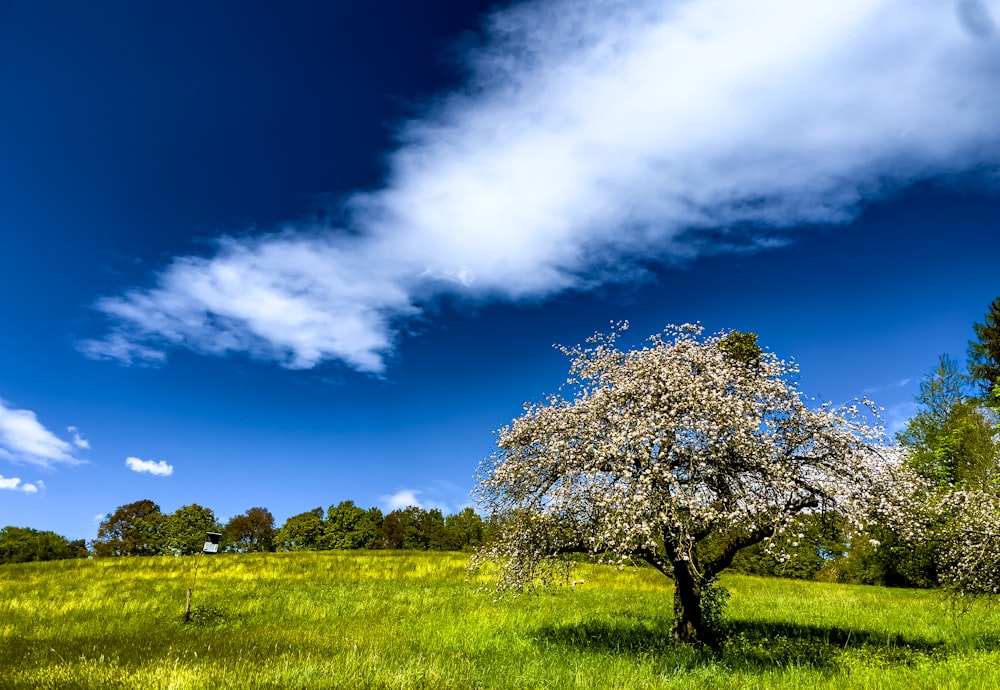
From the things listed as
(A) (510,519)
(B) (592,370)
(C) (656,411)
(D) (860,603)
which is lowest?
(D) (860,603)

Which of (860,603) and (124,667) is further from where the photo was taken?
(860,603)

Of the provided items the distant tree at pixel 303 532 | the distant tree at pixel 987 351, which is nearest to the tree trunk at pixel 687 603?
the distant tree at pixel 987 351

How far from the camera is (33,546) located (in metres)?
93.2

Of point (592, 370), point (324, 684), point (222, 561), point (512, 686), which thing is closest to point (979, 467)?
point (592, 370)

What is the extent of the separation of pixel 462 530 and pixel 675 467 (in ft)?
285

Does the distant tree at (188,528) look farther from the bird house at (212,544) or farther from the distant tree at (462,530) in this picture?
the bird house at (212,544)

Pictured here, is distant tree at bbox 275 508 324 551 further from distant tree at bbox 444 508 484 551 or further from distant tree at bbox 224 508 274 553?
distant tree at bbox 444 508 484 551

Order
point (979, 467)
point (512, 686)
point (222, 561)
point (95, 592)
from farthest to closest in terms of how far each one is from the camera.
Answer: point (222, 561), point (979, 467), point (95, 592), point (512, 686)

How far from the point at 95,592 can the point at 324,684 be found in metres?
24.8

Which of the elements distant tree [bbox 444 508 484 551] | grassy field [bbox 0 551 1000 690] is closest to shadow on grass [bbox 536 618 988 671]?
grassy field [bbox 0 551 1000 690]

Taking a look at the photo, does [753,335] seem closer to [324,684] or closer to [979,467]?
[979,467]

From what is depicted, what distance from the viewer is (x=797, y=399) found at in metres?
13.3

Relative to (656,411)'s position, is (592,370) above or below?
above

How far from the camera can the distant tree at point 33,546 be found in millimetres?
89625
